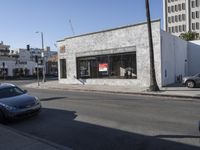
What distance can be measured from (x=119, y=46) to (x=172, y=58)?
5.42 metres

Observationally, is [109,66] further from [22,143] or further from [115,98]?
[22,143]

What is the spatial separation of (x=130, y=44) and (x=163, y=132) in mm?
18610

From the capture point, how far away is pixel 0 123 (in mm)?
11625

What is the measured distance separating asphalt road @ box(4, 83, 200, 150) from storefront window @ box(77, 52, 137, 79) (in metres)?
13.7

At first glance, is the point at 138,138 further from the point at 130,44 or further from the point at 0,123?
the point at 130,44

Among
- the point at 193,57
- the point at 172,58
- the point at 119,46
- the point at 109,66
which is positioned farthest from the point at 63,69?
the point at 193,57

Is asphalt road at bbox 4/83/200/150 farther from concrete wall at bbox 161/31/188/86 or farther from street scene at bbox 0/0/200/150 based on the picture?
concrete wall at bbox 161/31/188/86

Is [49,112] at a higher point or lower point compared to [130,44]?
lower

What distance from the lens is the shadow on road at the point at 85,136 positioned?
7406 mm

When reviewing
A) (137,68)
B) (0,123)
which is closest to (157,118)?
(0,123)

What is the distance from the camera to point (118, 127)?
958 centimetres

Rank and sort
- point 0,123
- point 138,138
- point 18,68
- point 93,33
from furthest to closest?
1. point 18,68
2. point 93,33
3. point 0,123
4. point 138,138

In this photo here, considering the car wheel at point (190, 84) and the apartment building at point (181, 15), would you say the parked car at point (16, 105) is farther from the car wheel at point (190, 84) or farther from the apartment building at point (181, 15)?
the apartment building at point (181, 15)

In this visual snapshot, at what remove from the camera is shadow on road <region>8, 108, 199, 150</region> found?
7406 mm
